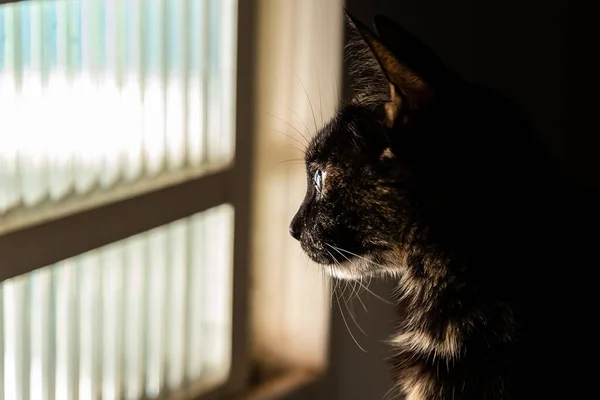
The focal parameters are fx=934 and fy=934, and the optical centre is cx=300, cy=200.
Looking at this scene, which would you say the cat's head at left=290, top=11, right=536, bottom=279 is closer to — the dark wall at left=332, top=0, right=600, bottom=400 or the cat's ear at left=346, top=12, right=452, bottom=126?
the cat's ear at left=346, top=12, right=452, bottom=126

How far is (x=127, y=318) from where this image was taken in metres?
1.37

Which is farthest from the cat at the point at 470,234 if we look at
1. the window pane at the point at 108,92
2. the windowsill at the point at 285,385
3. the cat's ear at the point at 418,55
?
the windowsill at the point at 285,385

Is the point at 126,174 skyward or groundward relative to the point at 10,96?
groundward

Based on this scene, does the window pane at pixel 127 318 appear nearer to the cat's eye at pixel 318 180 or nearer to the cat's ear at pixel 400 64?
the cat's eye at pixel 318 180

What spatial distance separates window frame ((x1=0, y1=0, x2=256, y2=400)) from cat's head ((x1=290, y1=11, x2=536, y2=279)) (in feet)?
0.79

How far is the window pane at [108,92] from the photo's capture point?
1131mm

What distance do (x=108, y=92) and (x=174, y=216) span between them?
25 centimetres

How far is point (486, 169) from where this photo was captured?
1.17m

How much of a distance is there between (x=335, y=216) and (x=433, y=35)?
0.51m

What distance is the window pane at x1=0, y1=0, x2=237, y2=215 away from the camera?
1.13 metres

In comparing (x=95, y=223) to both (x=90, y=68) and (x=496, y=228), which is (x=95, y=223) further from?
(x=496, y=228)

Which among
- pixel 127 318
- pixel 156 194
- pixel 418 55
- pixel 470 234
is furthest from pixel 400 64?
pixel 127 318

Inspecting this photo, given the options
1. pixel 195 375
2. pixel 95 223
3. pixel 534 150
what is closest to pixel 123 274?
pixel 95 223

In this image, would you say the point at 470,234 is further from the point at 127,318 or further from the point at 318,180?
the point at 127,318
